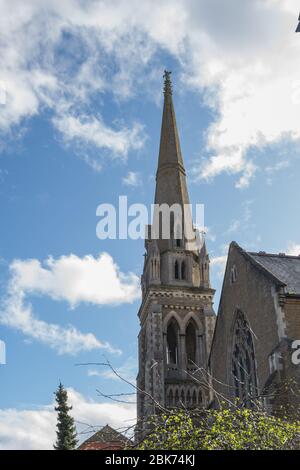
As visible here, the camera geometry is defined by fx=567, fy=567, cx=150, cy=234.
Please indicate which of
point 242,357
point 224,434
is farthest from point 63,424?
point 224,434

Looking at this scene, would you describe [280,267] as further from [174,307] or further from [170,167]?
[170,167]

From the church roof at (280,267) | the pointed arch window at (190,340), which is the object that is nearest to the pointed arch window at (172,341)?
the pointed arch window at (190,340)

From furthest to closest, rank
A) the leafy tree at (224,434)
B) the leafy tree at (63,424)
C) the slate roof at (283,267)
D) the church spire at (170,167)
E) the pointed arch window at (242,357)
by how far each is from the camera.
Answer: the church spire at (170,167) → the leafy tree at (63,424) → the pointed arch window at (242,357) → the slate roof at (283,267) → the leafy tree at (224,434)

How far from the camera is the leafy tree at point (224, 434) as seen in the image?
839cm

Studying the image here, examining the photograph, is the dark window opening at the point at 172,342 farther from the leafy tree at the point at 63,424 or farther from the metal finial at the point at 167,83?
the metal finial at the point at 167,83

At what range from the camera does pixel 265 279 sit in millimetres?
17969

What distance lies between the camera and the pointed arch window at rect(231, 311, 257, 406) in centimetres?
1889

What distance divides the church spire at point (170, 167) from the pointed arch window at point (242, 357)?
74.9 feet

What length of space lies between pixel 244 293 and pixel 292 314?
2992 millimetres

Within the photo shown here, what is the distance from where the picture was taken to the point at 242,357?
65.3 ft

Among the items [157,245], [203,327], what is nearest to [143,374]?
[203,327]

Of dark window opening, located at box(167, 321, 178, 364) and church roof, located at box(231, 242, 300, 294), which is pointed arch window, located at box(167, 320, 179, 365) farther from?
church roof, located at box(231, 242, 300, 294)

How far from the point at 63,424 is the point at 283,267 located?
20.7 metres
